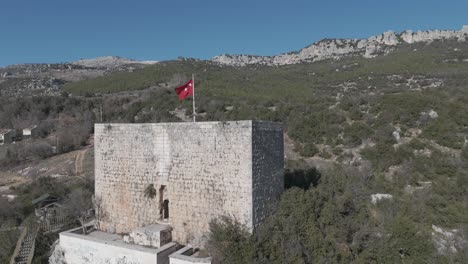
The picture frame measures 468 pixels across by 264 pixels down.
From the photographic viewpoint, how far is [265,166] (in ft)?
25.1

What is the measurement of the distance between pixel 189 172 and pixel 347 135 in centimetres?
1510

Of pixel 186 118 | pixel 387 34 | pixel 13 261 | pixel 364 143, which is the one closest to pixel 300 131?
pixel 364 143

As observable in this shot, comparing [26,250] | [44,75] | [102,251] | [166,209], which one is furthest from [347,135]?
[44,75]

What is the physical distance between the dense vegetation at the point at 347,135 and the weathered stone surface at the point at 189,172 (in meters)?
0.55

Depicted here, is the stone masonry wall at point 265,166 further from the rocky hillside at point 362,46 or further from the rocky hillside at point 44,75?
the rocky hillside at point 44,75

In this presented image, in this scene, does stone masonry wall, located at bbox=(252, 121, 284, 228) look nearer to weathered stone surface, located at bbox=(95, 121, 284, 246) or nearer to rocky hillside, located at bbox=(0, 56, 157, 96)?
weathered stone surface, located at bbox=(95, 121, 284, 246)

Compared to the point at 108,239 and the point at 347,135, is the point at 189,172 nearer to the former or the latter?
the point at 108,239

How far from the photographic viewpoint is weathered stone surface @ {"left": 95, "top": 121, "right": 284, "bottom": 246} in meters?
7.21

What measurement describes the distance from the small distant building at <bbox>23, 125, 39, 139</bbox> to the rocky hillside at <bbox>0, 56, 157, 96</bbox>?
585 inches

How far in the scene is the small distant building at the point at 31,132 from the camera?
3322 cm

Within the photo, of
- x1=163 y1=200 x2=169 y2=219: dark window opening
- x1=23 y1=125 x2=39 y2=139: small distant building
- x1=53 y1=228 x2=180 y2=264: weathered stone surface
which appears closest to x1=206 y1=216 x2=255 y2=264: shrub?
x1=53 y1=228 x2=180 y2=264: weathered stone surface

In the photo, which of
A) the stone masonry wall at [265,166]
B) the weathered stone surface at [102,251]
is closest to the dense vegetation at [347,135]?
the stone masonry wall at [265,166]

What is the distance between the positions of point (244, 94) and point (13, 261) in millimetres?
25353

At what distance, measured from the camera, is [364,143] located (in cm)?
2005
